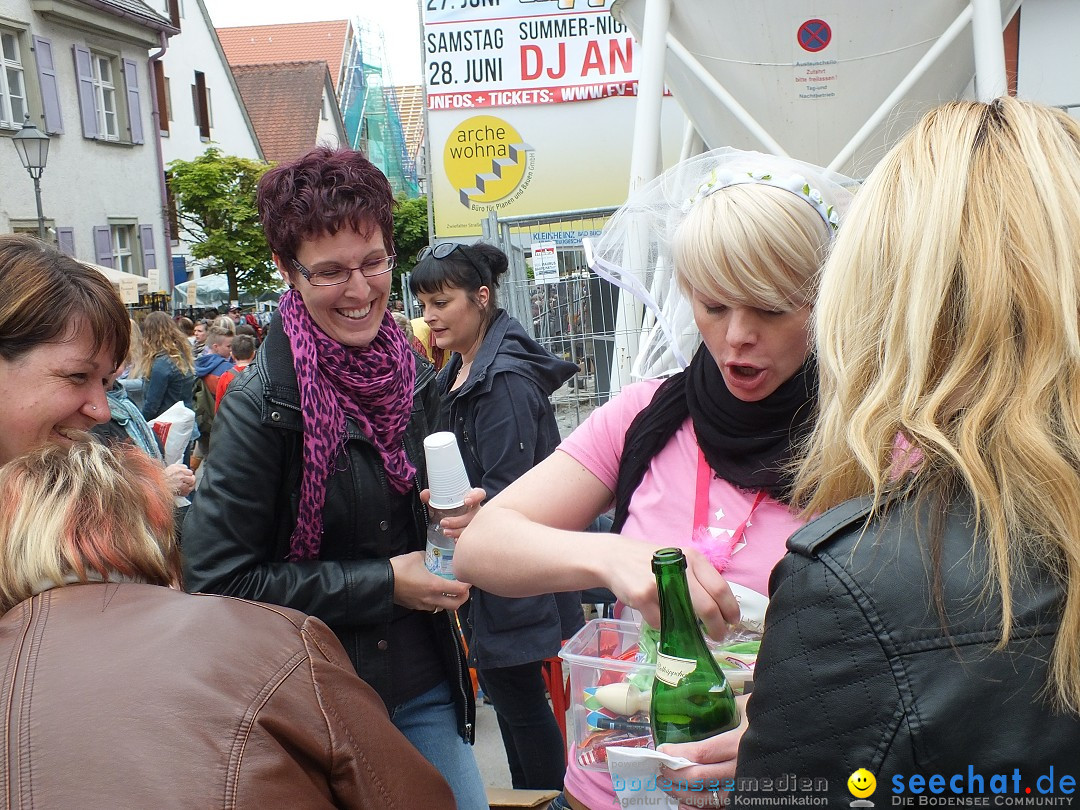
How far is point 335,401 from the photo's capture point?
7.40 ft

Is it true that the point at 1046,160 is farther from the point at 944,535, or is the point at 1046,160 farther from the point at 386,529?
the point at 386,529

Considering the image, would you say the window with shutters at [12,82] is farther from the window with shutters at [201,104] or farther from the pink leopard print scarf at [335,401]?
the pink leopard print scarf at [335,401]

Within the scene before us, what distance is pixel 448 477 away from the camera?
2.20 meters

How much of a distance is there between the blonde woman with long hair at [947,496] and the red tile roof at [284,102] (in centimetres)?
3810

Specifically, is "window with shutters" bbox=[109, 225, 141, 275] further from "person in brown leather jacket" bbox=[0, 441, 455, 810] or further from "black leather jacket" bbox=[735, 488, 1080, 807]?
"black leather jacket" bbox=[735, 488, 1080, 807]

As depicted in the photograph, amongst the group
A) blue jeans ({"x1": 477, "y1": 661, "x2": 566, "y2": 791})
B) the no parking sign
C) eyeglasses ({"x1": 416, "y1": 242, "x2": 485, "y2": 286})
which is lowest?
blue jeans ({"x1": 477, "y1": 661, "x2": 566, "y2": 791})

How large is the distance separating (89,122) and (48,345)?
20.9 metres

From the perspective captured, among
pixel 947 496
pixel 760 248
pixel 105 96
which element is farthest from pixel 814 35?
pixel 105 96

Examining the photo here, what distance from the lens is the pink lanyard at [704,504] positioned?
1.65 metres

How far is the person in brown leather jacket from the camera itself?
3.55 ft

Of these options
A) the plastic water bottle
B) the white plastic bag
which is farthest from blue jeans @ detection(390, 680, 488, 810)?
the white plastic bag

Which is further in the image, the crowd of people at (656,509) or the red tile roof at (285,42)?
the red tile roof at (285,42)

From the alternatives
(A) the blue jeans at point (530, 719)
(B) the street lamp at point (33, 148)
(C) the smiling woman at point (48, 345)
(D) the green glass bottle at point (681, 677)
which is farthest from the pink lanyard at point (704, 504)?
(B) the street lamp at point (33, 148)

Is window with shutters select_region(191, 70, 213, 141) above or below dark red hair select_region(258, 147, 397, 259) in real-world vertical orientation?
above
